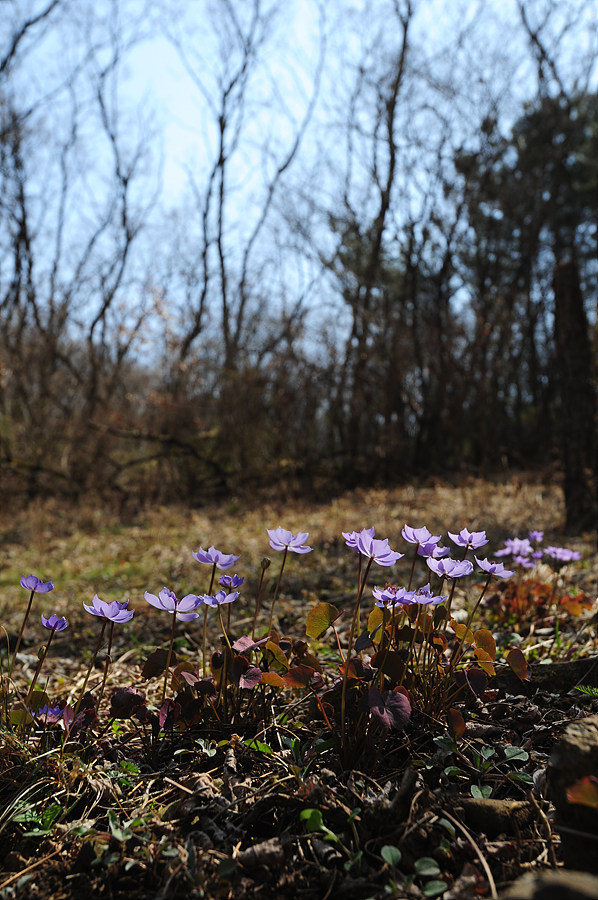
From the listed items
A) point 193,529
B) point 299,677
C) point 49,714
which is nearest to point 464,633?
point 299,677

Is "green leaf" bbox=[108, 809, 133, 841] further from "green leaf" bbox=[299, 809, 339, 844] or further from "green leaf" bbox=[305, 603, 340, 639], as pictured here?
"green leaf" bbox=[305, 603, 340, 639]

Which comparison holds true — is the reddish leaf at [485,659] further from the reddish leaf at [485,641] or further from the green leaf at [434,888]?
the green leaf at [434,888]

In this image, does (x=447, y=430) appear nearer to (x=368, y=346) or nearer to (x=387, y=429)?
(x=387, y=429)

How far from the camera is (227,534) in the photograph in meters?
6.04

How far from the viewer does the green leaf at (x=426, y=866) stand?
3.42 ft

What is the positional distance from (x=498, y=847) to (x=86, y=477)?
9.41m

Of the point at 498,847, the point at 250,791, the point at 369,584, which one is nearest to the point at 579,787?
A: the point at 498,847

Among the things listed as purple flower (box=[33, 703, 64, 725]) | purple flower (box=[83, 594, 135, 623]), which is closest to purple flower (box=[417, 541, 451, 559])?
purple flower (box=[83, 594, 135, 623])

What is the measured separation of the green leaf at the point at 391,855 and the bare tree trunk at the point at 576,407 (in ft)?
14.3

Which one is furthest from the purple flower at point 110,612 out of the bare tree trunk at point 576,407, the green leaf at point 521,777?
the bare tree trunk at point 576,407

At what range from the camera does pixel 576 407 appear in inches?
192

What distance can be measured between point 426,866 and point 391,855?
0.07 metres

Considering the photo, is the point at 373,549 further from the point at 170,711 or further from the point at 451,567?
the point at 170,711

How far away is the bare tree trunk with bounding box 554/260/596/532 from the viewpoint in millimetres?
4852
